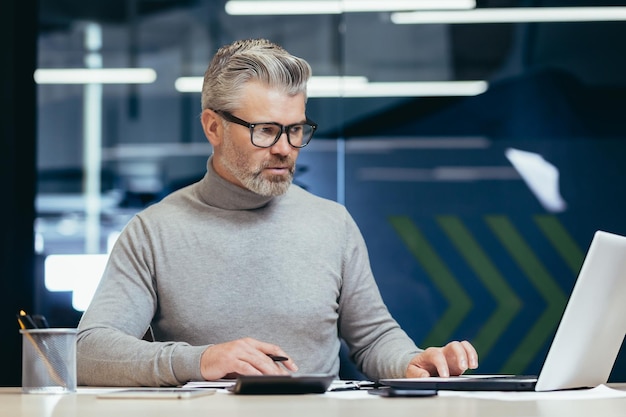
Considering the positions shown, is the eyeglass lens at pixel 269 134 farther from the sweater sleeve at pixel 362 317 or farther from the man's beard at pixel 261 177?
the sweater sleeve at pixel 362 317

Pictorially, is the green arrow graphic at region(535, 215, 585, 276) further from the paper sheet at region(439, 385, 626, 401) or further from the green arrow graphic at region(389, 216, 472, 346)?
the paper sheet at region(439, 385, 626, 401)

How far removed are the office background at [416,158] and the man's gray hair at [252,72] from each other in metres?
1.60

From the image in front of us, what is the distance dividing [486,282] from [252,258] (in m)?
1.86

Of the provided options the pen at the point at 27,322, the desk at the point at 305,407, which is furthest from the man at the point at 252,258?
the desk at the point at 305,407

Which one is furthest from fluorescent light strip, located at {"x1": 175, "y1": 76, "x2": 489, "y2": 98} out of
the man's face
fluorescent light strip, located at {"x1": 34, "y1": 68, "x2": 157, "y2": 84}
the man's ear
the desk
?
the desk

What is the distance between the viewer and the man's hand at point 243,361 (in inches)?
73.0

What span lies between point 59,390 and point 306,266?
0.84m

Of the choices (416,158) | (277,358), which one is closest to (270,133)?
(277,358)

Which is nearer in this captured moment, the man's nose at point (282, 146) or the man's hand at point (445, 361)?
the man's hand at point (445, 361)

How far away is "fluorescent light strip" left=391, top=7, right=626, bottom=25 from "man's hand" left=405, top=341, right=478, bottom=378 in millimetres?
2325

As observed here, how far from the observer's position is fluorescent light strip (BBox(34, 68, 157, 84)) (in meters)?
4.21

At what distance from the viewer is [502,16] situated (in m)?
4.17

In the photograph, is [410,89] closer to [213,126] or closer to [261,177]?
[213,126]

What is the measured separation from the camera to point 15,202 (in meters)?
4.22
